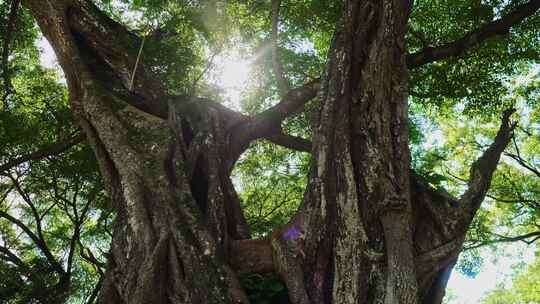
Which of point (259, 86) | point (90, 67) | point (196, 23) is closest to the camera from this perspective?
point (90, 67)

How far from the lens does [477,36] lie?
5.60 m

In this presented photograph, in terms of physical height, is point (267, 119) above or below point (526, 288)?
below

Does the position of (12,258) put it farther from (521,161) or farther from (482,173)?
(521,161)

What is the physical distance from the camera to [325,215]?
3.65 m

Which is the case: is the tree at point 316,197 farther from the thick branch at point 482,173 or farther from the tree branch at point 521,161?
the tree branch at point 521,161

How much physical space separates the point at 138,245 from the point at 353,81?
217 cm

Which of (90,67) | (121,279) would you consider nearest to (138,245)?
(121,279)

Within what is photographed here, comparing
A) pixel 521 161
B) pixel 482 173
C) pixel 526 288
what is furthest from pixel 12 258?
pixel 526 288

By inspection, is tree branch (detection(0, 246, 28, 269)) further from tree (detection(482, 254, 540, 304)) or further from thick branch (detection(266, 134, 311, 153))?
tree (detection(482, 254, 540, 304))

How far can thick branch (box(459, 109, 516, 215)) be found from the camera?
3887mm

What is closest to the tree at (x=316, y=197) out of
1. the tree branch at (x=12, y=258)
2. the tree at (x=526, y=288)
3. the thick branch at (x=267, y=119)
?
the thick branch at (x=267, y=119)

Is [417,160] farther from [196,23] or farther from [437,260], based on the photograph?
[437,260]

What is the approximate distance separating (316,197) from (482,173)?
4.68 ft

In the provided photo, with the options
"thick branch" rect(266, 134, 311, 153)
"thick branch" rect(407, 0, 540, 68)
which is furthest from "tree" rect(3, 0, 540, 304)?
"thick branch" rect(407, 0, 540, 68)
